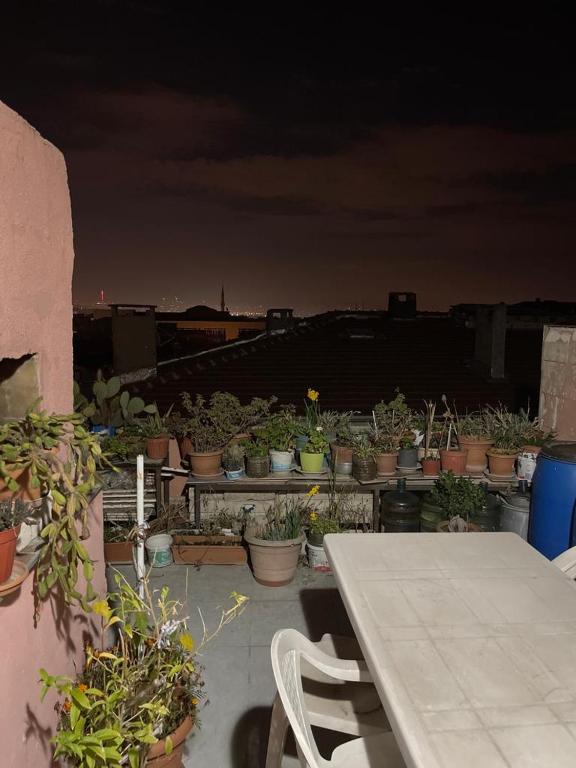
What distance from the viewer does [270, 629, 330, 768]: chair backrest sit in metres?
1.42

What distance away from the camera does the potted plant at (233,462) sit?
14.9 feet

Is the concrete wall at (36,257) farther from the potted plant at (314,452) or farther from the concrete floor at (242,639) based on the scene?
the potted plant at (314,452)

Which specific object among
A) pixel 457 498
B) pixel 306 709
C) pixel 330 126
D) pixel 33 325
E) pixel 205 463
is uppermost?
pixel 330 126

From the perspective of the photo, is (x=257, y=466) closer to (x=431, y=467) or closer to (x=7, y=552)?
(x=431, y=467)

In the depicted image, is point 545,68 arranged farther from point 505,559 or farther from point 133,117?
point 505,559

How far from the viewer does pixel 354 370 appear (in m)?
8.34

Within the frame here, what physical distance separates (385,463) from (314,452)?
0.58 metres

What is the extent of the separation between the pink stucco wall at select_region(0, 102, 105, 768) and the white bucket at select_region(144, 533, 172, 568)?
78.5 inches

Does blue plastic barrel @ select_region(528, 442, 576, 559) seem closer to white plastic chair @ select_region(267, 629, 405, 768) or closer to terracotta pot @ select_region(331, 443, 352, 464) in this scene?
terracotta pot @ select_region(331, 443, 352, 464)

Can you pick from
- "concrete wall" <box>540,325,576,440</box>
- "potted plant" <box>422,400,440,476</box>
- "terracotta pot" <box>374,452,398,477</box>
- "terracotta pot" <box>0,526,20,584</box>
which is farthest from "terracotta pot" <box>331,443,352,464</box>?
"terracotta pot" <box>0,526,20,584</box>

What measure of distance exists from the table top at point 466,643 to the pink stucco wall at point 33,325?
1.05m

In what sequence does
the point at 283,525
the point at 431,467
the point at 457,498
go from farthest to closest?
the point at 431,467, the point at 457,498, the point at 283,525

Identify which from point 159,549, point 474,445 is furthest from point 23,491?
point 474,445

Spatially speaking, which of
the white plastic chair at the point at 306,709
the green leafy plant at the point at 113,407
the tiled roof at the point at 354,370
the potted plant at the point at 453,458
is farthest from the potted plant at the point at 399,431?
the white plastic chair at the point at 306,709
